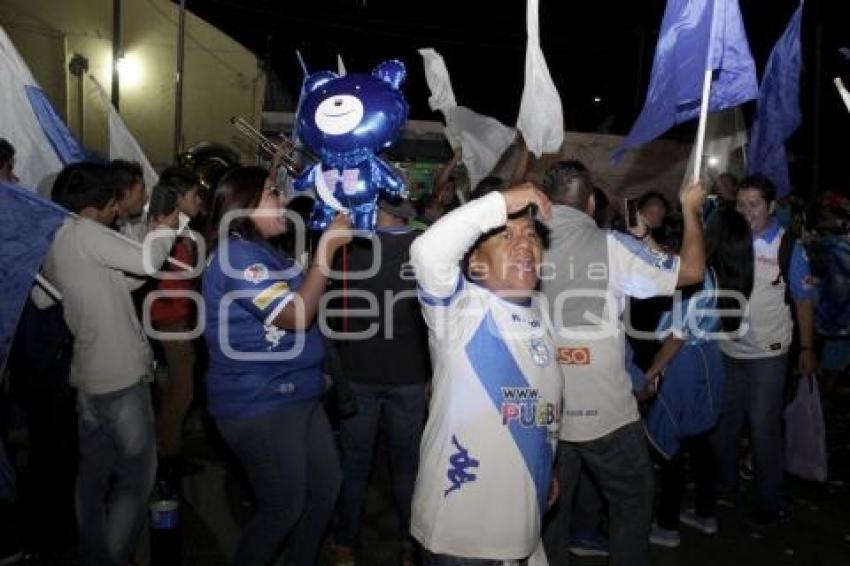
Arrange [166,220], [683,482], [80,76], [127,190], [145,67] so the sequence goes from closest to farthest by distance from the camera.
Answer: [127,190] < [166,220] < [683,482] < [80,76] < [145,67]

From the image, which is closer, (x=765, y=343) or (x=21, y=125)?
(x=21, y=125)

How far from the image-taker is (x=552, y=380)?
279cm

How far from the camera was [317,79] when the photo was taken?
398 cm

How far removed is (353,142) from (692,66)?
162cm

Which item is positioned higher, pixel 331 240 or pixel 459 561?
pixel 331 240

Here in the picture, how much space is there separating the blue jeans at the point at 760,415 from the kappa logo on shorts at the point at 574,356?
6.10 feet

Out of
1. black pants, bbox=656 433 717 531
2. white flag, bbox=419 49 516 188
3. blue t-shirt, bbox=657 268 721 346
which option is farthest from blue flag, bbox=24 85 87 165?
black pants, bbox=656 433 717 531

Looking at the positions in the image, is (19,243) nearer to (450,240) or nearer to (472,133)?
(450,240)

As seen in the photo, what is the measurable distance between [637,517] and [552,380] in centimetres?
130

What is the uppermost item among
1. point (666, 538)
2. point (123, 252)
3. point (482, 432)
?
point (123, 252)

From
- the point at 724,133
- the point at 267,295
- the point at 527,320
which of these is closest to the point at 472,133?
the point at 724,133

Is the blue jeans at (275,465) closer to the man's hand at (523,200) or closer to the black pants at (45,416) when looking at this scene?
the black pants at (45,416)

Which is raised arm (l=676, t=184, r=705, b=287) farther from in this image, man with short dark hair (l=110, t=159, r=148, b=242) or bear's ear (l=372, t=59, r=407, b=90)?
man with short dark hair (l=110, t=159, r=148, b=242)

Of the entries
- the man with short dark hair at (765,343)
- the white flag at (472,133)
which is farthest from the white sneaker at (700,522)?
the white flag at (472,133)
